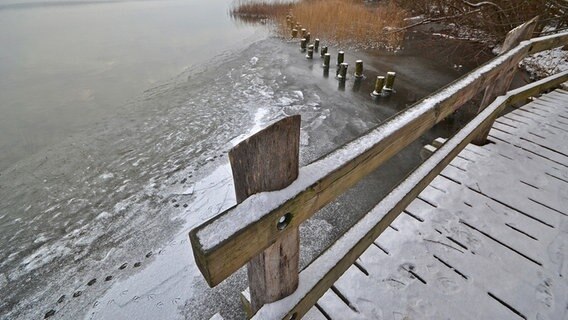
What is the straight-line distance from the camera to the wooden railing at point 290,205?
0.89 metres

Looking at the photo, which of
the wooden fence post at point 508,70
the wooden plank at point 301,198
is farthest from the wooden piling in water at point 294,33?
the wooden plank at point 301,198

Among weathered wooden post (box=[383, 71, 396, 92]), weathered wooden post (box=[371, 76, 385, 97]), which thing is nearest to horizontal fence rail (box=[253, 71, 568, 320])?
weathered wooden post (box=[371, 76, 385, 97])

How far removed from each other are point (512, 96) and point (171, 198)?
5.49 meters

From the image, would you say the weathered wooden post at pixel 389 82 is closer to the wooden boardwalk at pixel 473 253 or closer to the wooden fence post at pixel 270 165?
the wooden boardwalk at pixel 473 253

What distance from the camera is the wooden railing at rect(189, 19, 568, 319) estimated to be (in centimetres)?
89

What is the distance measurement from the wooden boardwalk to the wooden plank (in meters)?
0.99

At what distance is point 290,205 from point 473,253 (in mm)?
1927

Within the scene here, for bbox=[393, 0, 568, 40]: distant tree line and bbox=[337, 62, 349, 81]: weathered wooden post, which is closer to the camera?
bbox=[393, 0, 568, 40]: distant tree line

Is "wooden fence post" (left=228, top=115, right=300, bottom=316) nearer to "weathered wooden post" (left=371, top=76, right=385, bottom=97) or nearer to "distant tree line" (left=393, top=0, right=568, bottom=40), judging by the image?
"weathered wooden post" (left=371, top=76, right=385, bottom=97)

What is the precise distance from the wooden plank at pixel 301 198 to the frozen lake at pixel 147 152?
2887mm

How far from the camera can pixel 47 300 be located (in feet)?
12.0

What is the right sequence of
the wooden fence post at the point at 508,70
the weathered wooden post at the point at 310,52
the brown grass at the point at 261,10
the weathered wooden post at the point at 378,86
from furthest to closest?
the brown grass at the point at 261,10
the weathered wooden post at the point at 310,52
the weathered wooden post at the point at 378,86
the wooden fence post at the point at 508,70

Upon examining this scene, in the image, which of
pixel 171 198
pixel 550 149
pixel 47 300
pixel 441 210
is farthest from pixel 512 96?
pixel 47 300

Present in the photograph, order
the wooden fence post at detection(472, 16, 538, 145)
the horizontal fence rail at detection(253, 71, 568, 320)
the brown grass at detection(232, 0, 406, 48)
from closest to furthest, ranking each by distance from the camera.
Answer: 1. the horizontal fence rail at detection(253, 71, 568, 320)
2. the wooden fence post at detection(472, 16, 538, 145)
3. the brown grass at detection(232, 0, 406, 48)
